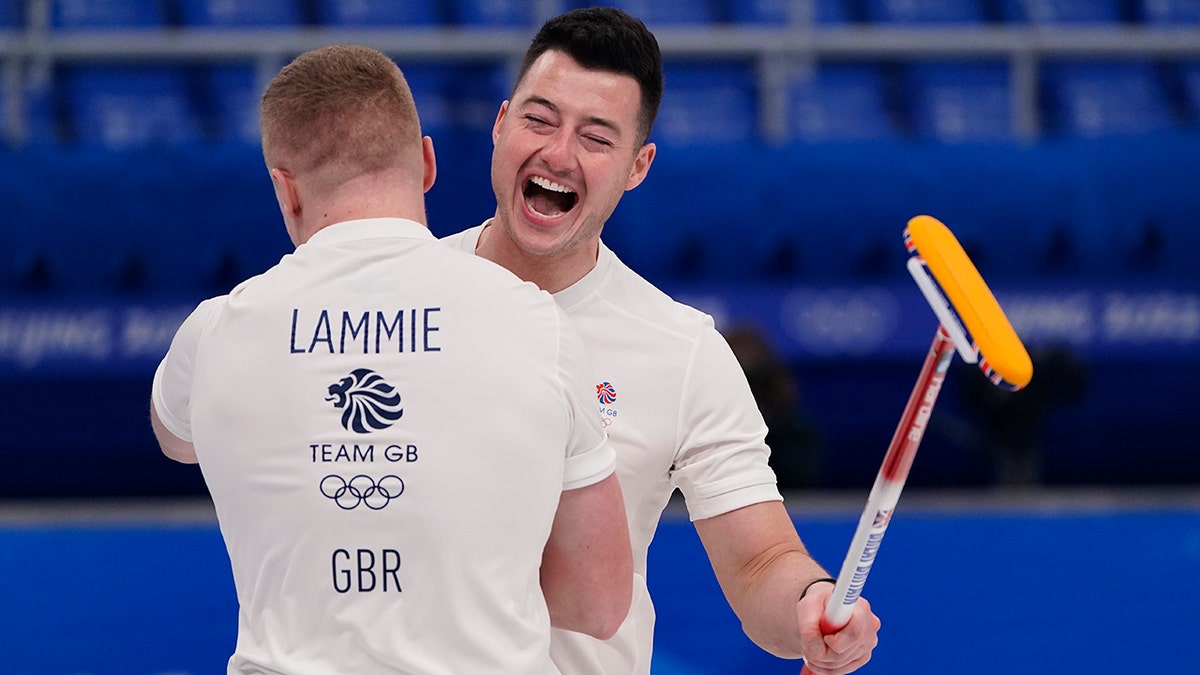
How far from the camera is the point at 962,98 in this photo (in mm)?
7035

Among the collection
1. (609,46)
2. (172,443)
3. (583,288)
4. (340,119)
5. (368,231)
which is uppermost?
(609,46)

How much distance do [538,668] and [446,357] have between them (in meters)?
0.46

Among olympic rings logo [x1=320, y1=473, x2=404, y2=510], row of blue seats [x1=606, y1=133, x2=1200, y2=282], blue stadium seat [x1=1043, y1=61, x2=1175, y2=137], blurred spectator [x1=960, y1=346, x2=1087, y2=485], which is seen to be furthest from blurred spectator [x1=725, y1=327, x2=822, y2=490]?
olympic rings logo [x1=320, y1=473, x2=404, y2=510]

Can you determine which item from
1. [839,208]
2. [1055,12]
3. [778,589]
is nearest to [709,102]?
[839,208]

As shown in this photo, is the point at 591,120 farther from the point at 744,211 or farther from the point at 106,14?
the point at 106,14

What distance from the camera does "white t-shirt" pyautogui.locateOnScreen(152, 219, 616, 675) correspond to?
6.66ft

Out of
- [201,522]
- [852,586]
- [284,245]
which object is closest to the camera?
[852,586]

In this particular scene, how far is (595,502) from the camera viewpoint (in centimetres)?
217

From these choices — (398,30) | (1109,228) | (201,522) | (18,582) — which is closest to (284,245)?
(398,30)

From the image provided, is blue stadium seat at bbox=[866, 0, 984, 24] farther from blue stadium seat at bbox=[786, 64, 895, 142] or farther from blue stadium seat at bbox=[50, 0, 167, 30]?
blue stadium seat at bbox=[50, 0, 167, 30]

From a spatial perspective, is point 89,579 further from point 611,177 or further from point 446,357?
point 446,357

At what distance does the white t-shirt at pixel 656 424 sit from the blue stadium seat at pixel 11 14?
4.70 meters

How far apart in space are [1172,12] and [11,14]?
17.8 feet

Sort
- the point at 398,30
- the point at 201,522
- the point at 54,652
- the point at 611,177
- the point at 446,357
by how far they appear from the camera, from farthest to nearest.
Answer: the point at 398,30 → the point at 201,522 → the point at 54,652 → the point at 611,177 → the point at 446,357
